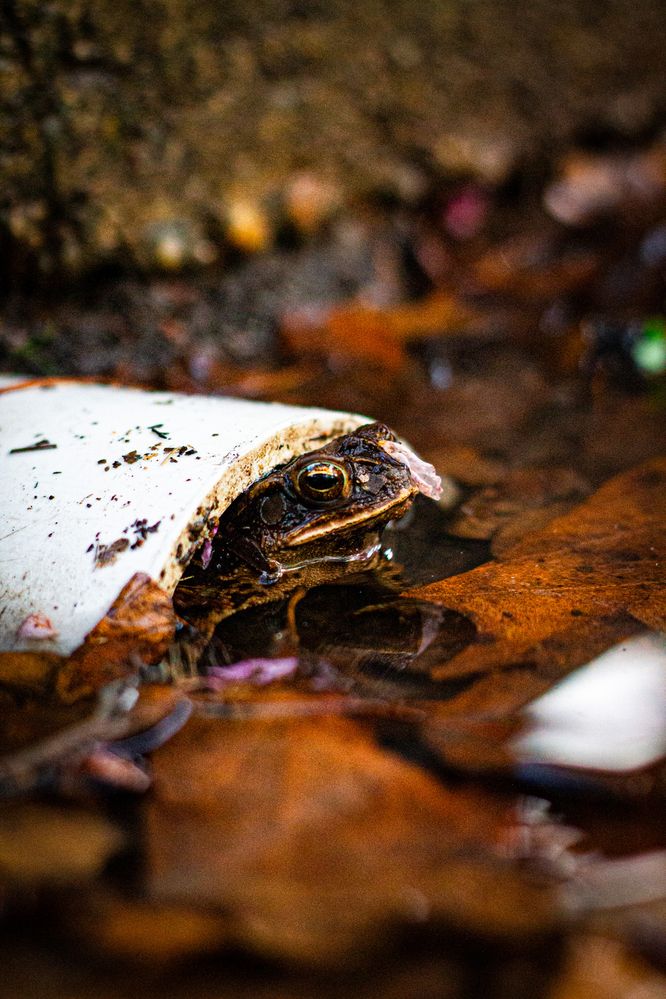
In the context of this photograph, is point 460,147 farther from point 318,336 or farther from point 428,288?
point 318,336

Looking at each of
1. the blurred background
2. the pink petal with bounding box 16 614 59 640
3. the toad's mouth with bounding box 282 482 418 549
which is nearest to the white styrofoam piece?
the pink petal with bounding box 16 614 59 640

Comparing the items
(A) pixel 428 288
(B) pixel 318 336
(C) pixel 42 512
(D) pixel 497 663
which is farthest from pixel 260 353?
(D) pixel 497 663

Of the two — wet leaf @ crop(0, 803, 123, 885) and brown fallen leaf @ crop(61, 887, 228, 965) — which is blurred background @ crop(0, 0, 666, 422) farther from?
brown fallen leaf @ crop(61, 887, 228, 965)

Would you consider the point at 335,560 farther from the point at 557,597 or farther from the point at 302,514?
the point at 557,597

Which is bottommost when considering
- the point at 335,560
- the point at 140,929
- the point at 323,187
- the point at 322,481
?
the point at 335,560

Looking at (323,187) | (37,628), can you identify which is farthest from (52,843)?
(323,187)

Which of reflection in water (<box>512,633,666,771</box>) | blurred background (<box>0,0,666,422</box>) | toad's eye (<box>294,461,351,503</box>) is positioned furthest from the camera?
blurred background (<box>0,0,666,422</box>)
